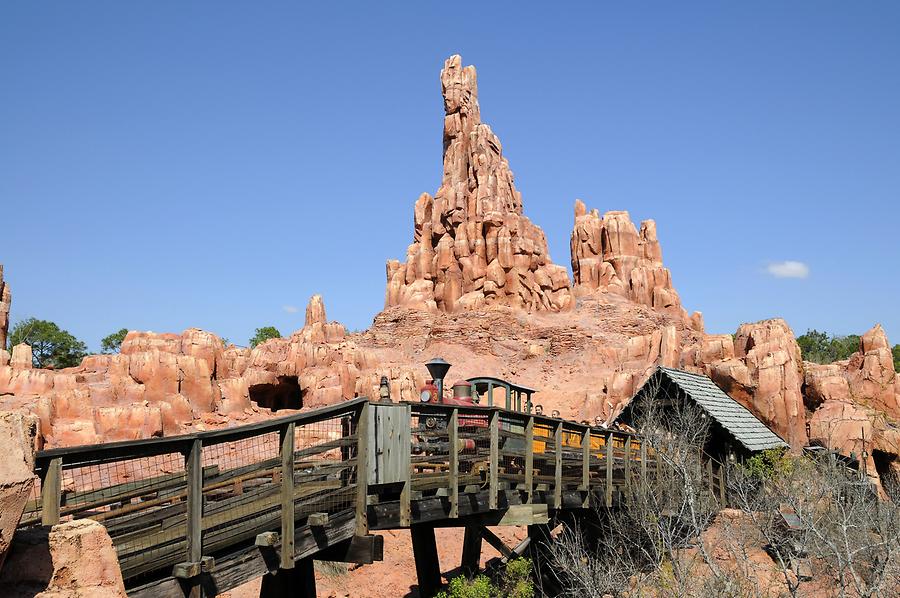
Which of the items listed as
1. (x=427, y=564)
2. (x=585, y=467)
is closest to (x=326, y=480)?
(x=427, y=564)

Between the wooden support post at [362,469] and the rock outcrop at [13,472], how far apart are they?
531 centimetres

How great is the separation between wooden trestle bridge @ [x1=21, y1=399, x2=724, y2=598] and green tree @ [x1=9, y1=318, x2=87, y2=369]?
215ft

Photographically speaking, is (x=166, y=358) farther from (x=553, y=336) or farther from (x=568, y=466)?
(x=553, y=336)

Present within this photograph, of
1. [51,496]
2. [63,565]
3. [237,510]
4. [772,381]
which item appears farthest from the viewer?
[772,381]

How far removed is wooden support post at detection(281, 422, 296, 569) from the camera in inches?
301

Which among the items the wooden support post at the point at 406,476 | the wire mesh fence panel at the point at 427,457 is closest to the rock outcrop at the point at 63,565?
the wooden support post at the point at 406,476

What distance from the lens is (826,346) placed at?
7325 cm

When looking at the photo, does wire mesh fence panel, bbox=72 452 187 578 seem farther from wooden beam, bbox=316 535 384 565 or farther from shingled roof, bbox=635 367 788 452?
shingled roof, bbox=635 367 788 452

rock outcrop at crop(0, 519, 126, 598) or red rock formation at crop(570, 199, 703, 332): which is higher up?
red rock formation at crop(570, 199, 703, 332)

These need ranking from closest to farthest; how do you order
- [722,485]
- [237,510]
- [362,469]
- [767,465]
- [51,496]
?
[51,496] < [237,510] < [362,469] < [722,485] < [767,465]

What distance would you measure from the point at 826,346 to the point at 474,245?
116 ft

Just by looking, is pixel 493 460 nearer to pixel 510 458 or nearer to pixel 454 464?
pixel 454 464

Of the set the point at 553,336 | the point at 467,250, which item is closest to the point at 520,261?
the point at 467,250

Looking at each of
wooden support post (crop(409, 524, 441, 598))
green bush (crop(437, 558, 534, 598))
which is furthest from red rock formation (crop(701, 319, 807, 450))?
wooden support post (crop(409, 524, 441, 598))
